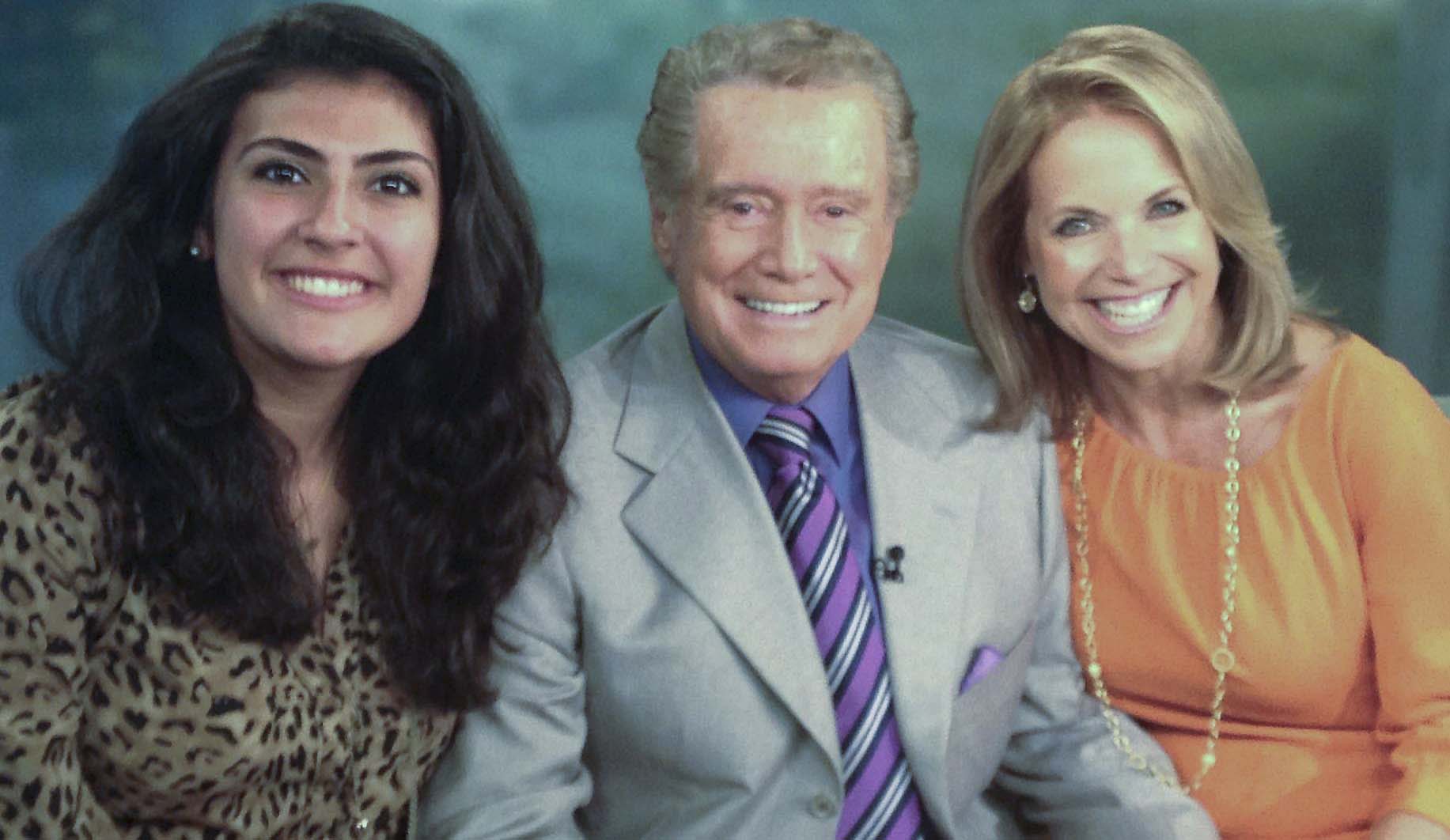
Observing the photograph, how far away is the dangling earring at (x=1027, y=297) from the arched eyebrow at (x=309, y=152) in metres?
0.94

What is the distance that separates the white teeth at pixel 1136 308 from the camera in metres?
2.22

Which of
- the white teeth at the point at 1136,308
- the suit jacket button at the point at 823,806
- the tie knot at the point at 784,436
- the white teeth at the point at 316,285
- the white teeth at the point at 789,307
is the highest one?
the white teeth at the point at 316,285

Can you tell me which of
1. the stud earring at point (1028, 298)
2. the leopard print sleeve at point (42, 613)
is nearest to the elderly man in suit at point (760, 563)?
the stud earring at point (1028, 298)

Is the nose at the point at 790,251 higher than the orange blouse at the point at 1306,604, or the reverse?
the nose at the point at 790,251

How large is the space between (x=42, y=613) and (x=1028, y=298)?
1.41 metres

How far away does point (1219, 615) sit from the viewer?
2.26 metres

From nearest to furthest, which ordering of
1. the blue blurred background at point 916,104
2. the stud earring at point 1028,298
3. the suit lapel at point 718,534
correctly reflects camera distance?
the suit lapel at point 718,534 → the stud earring at point 1028,298 → the blue blurred background at point 916,104

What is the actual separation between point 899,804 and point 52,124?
84.4 inches

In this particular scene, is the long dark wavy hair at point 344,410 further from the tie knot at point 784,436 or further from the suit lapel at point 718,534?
the tie knot at point 784,436

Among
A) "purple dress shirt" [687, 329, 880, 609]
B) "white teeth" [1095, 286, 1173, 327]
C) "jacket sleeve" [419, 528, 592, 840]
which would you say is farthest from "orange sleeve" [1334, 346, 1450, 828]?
"jacket sleeve" [419, 528, 592, 840]

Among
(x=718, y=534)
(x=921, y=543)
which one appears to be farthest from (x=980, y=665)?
(x=718, y=534)

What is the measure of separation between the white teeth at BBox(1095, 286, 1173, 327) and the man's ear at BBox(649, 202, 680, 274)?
0.62m

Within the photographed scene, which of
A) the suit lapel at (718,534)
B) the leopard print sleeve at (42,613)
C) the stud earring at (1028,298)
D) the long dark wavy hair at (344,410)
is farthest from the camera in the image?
the stud earring at (1028,298)

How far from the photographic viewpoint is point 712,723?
2051 mm
